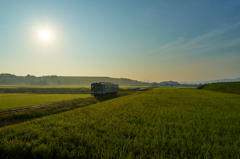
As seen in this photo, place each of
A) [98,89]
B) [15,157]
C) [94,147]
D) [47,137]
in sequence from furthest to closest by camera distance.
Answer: [98,89] → [47,137] → [94,147] → [15,157]

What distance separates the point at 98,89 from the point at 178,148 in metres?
25.4

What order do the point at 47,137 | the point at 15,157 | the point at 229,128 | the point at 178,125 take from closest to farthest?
the point at 15,157, the point at 47,137, the point at 229,128, the point at 178,125

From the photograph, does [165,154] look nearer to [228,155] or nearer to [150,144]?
[150,144]

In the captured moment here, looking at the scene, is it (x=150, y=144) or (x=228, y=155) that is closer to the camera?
(x=228, y=155)

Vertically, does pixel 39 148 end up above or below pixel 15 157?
above

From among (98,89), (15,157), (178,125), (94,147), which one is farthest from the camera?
(98,89)

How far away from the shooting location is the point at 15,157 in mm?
4426

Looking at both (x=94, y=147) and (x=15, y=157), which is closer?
(x=15, y=157)

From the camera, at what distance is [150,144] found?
4.93m

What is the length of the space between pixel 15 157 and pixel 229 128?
1045 cm

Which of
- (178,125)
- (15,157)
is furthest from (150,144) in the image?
(15,157)

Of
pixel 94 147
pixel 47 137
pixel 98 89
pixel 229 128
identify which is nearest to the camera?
pixel 94 147

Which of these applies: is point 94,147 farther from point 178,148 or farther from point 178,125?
point 178,125

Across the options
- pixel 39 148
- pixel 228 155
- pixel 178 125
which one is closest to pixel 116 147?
pixel 39 148
